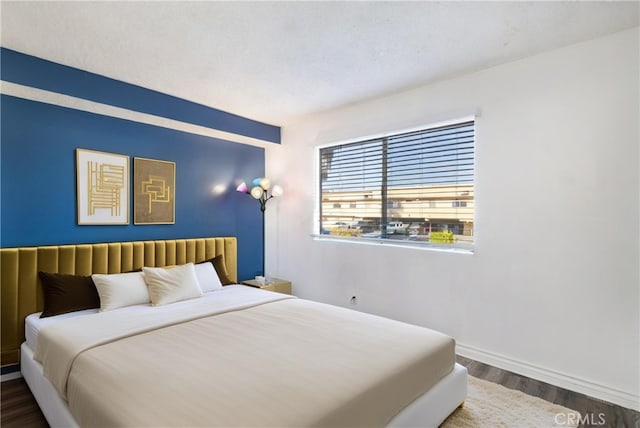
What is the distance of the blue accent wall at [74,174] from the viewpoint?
2.70 m

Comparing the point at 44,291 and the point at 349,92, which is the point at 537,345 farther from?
the point at 44,291

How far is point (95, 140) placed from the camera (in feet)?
10.3

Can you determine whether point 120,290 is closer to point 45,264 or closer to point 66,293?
point 66,293

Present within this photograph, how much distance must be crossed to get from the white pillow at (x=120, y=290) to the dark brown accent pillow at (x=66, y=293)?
79 mm

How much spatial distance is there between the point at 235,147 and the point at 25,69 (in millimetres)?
2155

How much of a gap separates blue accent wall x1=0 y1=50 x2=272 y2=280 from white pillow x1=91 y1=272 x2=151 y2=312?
529mm

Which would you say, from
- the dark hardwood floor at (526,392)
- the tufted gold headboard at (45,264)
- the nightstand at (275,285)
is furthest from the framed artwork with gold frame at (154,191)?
the dark hardwood floor at (526,392)

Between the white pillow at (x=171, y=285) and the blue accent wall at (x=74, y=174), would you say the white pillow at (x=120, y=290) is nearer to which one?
the white pillow at (x=171, y=285)

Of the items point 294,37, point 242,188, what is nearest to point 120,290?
point 242,188

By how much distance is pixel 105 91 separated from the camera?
293cm

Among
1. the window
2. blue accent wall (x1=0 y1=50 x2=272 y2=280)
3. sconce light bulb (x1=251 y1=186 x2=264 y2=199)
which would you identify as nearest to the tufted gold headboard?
blue accent wall (x1=0 y1=50 x2=272 y2=280)

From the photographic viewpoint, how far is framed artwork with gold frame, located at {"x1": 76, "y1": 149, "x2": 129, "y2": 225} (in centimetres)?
303

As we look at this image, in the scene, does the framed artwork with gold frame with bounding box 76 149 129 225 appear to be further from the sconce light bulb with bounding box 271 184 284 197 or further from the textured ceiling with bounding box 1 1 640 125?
the sconce light bulb with bounding box 271 184 284 197

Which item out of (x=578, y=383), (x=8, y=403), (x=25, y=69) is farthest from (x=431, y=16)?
(x=8, y=403)
